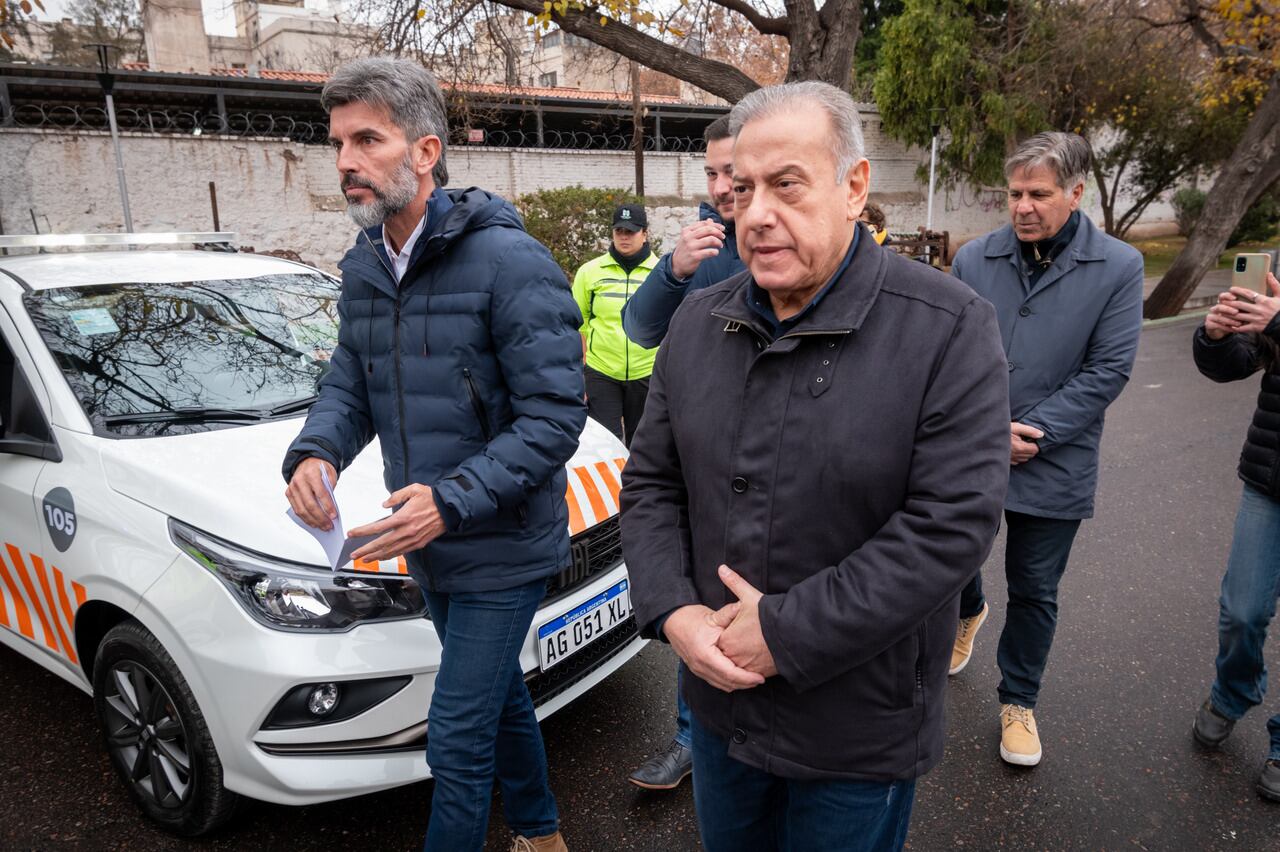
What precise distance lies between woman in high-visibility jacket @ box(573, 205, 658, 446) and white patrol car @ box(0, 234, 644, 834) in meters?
1.47

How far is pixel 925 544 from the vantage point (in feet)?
4.34

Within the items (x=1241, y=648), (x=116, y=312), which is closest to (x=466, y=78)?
(x=116, y=312)

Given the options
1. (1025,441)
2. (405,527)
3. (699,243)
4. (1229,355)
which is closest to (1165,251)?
(1229,355)

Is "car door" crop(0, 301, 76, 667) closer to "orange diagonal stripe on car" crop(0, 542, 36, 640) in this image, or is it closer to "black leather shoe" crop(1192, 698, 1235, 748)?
"orange diagonal stripe on car" crop(0, 542, 36, 640)

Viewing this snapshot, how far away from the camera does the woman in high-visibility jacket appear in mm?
4844

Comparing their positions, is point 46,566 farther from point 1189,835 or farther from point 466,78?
point 466,78

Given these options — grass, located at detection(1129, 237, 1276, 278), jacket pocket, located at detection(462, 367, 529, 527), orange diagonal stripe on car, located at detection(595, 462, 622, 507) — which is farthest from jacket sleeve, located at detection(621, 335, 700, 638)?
grass, located at detection(1129, 237, 1276, 278)

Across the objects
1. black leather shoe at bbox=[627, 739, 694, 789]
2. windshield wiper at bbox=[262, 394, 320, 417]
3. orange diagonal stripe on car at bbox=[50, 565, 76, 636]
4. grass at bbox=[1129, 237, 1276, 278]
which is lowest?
grass at bbox=[1129, 237, 1276, 278]

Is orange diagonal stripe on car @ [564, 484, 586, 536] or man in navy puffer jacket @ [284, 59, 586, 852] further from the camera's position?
orange diagonal stripe on car @ [564, 484, 586, 536]

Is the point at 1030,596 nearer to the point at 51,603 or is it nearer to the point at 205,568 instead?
the point at 205,568

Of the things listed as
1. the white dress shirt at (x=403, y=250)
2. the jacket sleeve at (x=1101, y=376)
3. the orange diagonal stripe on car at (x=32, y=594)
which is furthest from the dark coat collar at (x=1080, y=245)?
the orange diagonal stripe on car at (x=32, y=594)

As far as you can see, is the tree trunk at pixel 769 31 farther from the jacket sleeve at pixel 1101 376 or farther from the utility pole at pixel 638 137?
the jacket sleeve at pixel 1101 376

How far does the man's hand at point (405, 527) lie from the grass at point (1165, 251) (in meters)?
23.0

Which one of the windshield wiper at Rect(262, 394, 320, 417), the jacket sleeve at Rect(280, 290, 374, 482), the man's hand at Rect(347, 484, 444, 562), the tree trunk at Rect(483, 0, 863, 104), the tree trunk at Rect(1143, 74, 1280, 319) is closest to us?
the man's hand at Rect(347, 484, 444, 562)
